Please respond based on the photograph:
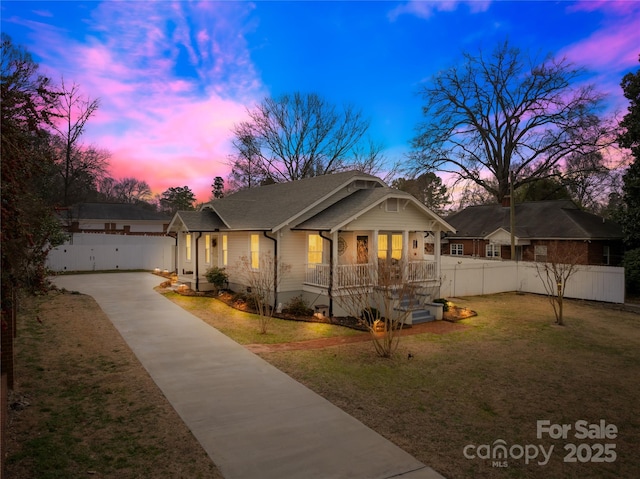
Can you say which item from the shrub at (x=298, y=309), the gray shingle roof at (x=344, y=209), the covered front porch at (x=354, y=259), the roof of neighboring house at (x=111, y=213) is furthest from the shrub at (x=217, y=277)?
the roof of neighboring house at (x=111, y=213)

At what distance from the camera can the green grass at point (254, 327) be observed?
11.4 metres

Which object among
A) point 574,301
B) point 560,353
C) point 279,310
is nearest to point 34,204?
point 279,310

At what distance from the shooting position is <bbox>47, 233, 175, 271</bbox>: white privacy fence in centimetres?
2795

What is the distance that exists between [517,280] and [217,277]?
54.5ft

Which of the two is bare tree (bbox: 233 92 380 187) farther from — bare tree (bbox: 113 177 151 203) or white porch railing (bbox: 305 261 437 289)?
bare tree (bbox: 113 177 151 203)

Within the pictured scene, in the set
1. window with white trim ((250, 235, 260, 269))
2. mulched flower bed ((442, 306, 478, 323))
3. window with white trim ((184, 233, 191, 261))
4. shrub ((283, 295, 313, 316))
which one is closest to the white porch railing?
shrub ((283, 295, 313, 316))

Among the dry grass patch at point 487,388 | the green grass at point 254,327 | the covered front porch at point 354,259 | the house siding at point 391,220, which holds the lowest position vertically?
the dry grass patch at point 487,388

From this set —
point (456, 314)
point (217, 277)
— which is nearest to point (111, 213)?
point (217, 277)

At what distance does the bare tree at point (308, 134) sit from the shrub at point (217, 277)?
1967cm

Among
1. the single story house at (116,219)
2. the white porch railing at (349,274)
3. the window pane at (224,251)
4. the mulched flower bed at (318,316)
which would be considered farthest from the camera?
the single story house at (116,219)

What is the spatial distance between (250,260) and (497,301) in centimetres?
1224

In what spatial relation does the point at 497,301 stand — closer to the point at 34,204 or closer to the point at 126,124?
the point at 34,204

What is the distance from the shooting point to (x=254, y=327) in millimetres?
12562

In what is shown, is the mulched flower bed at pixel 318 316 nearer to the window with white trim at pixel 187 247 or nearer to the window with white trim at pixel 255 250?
the window with white trim at pixel 255 250
